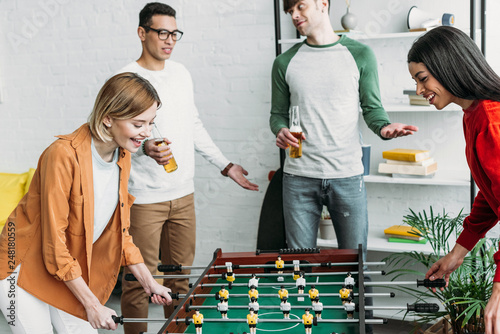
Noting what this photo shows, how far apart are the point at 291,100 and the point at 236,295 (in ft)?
4.09

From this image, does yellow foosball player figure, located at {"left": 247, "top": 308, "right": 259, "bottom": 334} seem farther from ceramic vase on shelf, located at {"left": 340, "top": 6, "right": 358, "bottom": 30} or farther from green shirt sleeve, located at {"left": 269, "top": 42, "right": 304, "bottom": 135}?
ceramic vase on shelf, located at {"left": 340, "top": 6, "right": 358, "bottom": 30}

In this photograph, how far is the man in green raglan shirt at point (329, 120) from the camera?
2732mm

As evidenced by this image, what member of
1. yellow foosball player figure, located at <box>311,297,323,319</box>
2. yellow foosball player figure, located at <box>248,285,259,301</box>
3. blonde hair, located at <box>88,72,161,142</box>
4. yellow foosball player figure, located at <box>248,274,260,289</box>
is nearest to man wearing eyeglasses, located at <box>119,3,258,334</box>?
blonde hair, located at <box>88,72,161,142</box>

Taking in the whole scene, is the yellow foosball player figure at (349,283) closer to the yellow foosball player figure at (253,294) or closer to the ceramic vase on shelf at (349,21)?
the yellow foosball player figure at (253,294)

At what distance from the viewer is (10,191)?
4.29m

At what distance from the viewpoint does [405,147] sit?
354cm

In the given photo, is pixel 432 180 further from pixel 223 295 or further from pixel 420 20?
pixel 223 295

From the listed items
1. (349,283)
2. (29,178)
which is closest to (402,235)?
(349,283)

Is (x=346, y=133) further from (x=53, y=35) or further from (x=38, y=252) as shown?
(x=53, y=35)

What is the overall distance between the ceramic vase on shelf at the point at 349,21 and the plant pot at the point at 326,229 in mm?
1153

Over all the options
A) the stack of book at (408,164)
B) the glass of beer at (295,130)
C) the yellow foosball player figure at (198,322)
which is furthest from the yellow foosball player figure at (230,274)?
the stack of book at (408,164)

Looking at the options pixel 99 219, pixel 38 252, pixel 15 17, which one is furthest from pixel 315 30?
pixel 15 17

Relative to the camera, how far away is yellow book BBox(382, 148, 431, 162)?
10.7 feet

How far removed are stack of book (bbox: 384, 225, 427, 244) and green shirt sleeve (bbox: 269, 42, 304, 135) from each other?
101cm
